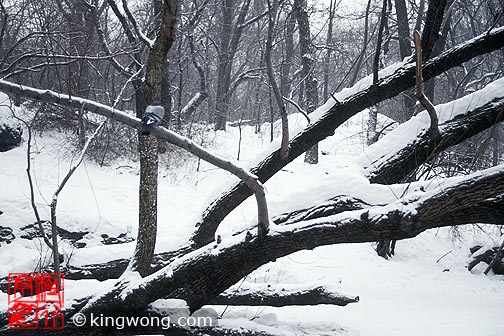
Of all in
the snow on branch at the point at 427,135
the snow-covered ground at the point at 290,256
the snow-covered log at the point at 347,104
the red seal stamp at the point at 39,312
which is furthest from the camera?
the snow-covered ground at the point at 290,256

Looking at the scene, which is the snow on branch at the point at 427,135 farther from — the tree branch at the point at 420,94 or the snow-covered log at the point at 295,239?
the snow-covered log at the point at 295,239

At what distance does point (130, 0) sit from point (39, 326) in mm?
12628

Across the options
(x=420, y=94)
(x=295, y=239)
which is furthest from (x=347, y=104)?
(x=295, y=239)

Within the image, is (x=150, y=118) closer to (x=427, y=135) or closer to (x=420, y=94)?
(x=420, y=94)

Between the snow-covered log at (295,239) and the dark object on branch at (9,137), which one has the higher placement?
the dark object on branch at (9,137)

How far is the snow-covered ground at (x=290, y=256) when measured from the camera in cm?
510

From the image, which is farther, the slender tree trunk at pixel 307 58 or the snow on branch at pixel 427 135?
the slender tree trunk at pixel 307 58

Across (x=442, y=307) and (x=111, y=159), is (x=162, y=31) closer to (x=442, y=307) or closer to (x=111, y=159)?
(x=442, y=307)

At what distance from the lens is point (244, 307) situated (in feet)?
18.2

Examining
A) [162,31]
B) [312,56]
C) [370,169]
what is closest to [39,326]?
[162,31]

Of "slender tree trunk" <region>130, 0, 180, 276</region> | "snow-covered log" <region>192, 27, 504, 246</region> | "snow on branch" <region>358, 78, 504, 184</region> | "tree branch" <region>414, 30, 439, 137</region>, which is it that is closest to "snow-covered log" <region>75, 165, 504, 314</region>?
"slender tree trunk" <region>130, 0, 180, 276</region>

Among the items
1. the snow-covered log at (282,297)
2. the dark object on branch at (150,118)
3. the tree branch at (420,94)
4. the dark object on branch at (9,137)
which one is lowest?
the snow-covered log at (282,297)

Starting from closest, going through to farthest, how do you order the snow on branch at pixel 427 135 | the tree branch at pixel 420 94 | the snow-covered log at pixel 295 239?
the tree branch at pixel 420 94 < the snow-covered log at pixel 295 239 < the snow on branch at pixel 427 135

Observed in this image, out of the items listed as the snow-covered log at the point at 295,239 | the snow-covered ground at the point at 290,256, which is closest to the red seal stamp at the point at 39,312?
the snow-covered ground at the point at 290,256
